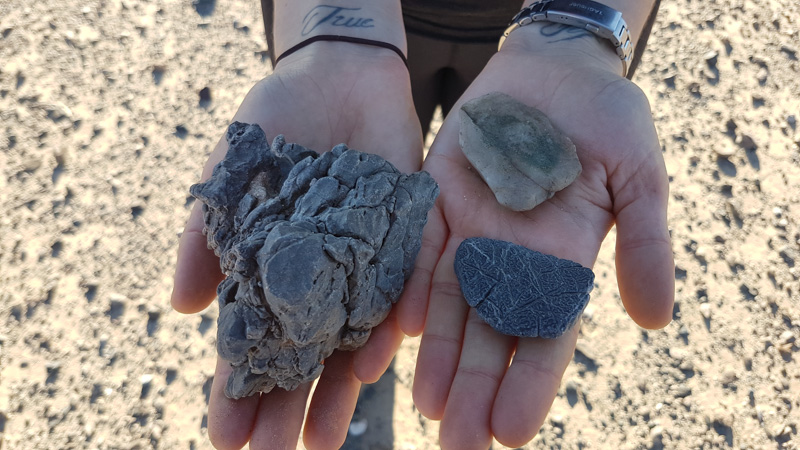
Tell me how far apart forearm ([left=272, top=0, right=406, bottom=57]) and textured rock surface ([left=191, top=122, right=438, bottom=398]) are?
0.79 meters

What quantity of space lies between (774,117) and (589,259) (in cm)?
279

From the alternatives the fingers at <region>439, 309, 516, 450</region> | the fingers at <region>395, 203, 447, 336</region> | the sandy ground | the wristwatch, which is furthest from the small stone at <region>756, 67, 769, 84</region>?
the fingers at <region>439, 309, 516, 450</region>

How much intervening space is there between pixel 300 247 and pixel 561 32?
166cm

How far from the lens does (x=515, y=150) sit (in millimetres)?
2574

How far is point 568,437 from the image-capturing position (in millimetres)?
3146

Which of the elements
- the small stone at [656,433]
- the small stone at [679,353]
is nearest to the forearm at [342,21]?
the small stone at [679,353]

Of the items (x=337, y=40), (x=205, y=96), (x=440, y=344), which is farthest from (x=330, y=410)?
(x=205, y=96)

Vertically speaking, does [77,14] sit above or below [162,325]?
above

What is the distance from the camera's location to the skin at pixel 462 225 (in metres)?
2.05

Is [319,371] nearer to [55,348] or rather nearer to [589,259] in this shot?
[589,259]

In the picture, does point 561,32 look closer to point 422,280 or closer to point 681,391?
point 422,280

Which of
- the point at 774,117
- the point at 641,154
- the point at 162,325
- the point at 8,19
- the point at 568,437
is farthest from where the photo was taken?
the point at 8,19

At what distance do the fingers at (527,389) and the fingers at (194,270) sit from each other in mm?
1161

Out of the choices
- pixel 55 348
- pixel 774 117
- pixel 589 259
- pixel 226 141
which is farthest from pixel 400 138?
pixel 774 117
